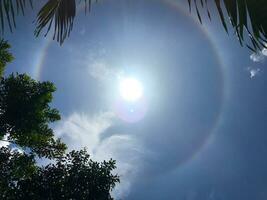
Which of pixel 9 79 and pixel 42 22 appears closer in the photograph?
pixel 42 22

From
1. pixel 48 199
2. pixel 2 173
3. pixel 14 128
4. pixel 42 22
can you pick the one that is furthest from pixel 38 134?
pixel 42 22

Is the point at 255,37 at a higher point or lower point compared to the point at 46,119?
lower

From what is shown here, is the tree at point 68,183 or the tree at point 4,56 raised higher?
the tree at point 4,56

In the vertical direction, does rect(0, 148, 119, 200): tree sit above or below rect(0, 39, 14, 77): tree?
below

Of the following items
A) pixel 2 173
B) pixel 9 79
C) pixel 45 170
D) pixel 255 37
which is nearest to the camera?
pixel 255 37

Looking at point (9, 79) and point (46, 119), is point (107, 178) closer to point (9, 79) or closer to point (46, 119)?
point (46, 119)

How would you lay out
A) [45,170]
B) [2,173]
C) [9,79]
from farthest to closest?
[45,170] < [9,79] < [2,173]

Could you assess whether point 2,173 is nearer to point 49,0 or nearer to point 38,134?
point 38,134

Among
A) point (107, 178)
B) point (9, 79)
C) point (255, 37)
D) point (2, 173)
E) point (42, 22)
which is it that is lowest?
point (255, 37)

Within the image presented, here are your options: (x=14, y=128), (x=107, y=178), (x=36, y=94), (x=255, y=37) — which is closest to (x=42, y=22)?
(x=255, y=37)
